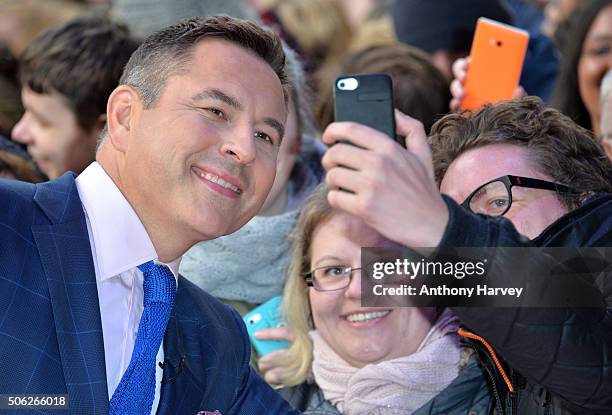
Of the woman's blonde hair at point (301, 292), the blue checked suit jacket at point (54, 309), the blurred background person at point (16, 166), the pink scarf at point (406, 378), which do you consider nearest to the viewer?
the blue checked suit jacket at point (54, 309)

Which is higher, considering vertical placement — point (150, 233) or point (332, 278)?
point (150, 233)

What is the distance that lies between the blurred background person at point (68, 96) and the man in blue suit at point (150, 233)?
5.04 ft

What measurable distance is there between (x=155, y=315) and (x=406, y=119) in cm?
93

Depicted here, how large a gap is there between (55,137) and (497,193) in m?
2.31

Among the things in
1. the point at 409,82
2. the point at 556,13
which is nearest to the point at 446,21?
the point at 409,82

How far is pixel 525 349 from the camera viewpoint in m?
1.92

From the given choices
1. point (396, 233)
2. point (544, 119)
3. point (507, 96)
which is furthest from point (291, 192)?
point (396, 233)

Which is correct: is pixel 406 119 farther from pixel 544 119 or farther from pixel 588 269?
pixel 544 119

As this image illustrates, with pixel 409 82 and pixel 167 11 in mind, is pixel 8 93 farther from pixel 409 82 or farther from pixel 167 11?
pixel 409 82

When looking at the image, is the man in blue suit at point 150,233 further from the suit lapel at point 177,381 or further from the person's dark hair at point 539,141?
the person's dark hair at point 539,141

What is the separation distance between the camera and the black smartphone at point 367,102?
5.93 feet

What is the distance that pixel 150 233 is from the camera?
256cm

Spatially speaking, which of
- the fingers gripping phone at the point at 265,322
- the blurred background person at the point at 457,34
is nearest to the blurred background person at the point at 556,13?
the blurred background person at the point at 457,34

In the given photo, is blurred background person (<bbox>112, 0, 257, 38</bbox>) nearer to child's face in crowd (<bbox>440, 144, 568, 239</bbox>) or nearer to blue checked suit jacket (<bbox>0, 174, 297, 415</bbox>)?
child's face in crowd (<bbox>440, 144, 568, 239</bbox>)
